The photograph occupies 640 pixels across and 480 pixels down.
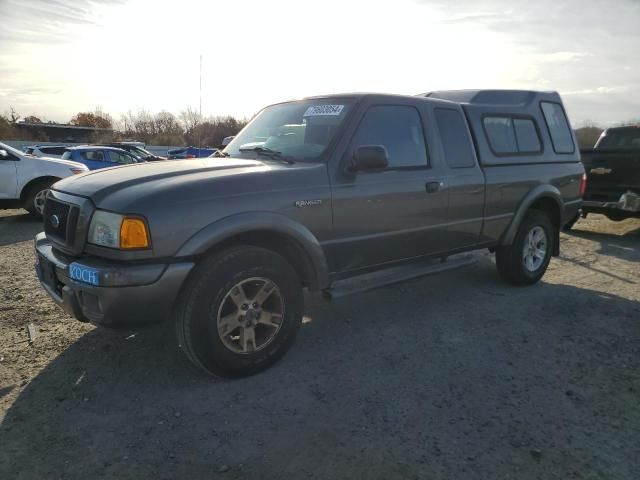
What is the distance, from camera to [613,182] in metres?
8.18

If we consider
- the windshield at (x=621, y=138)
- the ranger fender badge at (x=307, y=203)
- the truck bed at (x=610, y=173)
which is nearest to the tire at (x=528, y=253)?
the ranger fender badge at (x=307, y=203)

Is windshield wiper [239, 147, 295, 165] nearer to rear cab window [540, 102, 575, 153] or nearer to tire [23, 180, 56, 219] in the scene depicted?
rear cab window [540, 102, 575, 153]

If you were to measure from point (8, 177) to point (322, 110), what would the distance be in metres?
7.49

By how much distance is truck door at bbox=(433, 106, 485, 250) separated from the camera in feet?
14.2

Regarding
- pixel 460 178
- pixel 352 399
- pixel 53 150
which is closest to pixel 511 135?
pixel 460 178

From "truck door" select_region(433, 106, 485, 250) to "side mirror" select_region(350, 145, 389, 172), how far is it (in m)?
1.07

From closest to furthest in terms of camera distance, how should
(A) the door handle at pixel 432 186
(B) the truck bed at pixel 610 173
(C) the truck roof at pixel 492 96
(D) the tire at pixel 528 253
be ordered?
(A) the door handle at pixel 432 186
(C) the truck roof at pixel 492 96
(D) the tire at pixel 528 253
(B) the truck bed at pixel 610 173

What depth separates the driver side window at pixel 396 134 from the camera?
377 cm

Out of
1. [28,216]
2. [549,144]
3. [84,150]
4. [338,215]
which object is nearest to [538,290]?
[549,144]

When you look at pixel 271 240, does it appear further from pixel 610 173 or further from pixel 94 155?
pixel 94 155

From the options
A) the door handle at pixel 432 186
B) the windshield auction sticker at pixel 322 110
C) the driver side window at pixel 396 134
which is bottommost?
the door handle at pixel 432 186

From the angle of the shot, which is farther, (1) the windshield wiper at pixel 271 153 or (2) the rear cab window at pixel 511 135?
(2) the rear cab window at pixel 511 135

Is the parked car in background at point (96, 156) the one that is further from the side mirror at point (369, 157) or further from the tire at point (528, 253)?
the side mirror at point (369, 157)

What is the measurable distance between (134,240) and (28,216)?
29.2 ft
